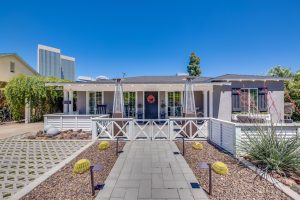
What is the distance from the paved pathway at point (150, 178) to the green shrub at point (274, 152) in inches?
74.6

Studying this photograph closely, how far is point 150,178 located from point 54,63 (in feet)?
260

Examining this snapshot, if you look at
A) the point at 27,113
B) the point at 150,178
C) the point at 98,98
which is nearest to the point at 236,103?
the point at 98,98

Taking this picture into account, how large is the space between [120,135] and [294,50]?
2270cm

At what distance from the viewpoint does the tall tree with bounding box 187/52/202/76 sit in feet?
107

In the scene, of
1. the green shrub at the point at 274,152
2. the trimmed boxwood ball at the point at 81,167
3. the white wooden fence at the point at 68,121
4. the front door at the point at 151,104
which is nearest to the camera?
the green shrub at the point at 274,152

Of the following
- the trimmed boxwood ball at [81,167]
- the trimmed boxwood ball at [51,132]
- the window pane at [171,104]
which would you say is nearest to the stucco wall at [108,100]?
the window pane at [171,104]

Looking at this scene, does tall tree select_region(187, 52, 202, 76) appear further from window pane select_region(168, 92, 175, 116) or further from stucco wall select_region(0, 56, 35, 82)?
stucco wall select_region(0, 56, 35, 82)

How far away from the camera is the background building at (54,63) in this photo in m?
68.4

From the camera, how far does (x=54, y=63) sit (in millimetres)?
70500

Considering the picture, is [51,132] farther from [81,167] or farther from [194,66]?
[194,66]

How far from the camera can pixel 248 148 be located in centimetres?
491

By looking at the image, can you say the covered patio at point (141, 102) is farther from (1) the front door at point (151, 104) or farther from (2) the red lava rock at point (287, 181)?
(2) the red lava rock at point (287, 181)

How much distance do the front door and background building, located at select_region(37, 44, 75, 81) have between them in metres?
62.5

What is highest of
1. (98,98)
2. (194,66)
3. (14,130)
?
(194,66)
